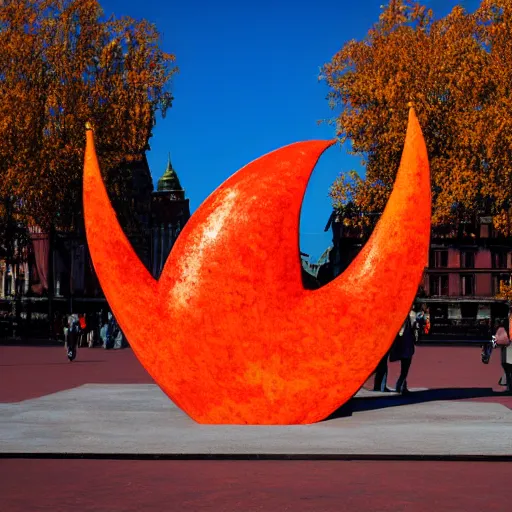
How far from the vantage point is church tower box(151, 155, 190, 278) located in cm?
9275

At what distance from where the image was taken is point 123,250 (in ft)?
44.3

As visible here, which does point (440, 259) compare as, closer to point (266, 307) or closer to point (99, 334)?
point (99, 334)

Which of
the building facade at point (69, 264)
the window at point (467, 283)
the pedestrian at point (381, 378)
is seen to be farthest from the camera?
the window at point (467, 283)

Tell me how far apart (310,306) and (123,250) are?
8.15ft

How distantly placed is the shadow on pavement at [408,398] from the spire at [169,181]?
113465 millimetres

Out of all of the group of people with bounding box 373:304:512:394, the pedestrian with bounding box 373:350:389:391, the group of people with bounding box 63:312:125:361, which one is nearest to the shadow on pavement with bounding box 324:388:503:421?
the group of people with bounding box 373:304:512:394

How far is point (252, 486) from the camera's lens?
8.59 m

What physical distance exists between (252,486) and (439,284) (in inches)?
2787

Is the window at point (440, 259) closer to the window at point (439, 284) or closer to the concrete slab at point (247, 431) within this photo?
the window at point (439, 284)

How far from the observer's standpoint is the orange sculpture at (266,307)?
12.7m

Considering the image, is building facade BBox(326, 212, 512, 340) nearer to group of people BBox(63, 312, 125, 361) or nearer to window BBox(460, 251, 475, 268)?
window BBox(460, 251, 475, 268)

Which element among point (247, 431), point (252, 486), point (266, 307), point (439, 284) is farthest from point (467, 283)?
point (252, 486)

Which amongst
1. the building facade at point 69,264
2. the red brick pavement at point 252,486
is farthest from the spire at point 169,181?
the red brick pavement at point 252,486

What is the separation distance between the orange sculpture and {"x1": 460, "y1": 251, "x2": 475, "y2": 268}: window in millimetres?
66105
